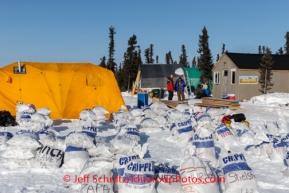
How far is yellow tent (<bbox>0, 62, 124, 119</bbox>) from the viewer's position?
405 inches

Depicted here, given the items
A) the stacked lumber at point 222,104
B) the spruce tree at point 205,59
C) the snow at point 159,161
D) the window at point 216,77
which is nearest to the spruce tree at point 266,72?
the window at point 216,77

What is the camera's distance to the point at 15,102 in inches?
405

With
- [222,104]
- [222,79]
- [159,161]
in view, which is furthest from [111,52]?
[159,161]

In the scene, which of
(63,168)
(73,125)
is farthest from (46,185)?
(73,125)

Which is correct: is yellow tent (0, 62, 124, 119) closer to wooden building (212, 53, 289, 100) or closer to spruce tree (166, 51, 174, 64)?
wooden building (212, 53, 289, 100)

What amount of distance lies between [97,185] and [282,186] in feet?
7.63

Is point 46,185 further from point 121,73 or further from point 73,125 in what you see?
point 121,73

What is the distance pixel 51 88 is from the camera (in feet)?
34.0

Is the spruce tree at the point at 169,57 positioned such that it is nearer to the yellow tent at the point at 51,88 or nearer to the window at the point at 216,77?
the window at the point at 216,77

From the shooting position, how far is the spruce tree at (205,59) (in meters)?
28.5

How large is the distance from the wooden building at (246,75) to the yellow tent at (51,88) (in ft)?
36.0

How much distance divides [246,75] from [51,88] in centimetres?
1274

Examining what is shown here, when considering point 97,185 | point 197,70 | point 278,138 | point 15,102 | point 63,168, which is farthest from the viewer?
point 197,70

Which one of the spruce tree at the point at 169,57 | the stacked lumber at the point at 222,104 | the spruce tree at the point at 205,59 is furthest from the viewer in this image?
the spruce tree at the point at 169,57
